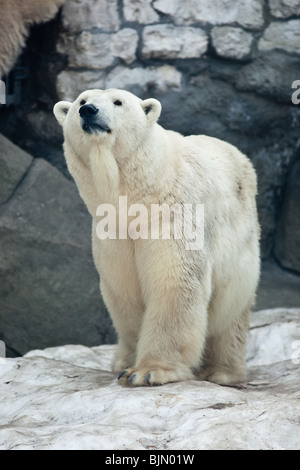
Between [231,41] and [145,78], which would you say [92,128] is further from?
[231,41]

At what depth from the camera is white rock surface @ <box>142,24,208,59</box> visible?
6.53 metres

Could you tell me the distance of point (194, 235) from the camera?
4164mm

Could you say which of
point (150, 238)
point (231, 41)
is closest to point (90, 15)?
point (231, 41)

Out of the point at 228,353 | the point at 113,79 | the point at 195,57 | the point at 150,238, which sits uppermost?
the point at 195,57

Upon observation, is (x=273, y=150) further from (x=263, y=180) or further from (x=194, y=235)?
(x=194, y=235)

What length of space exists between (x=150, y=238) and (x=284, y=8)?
134 inches

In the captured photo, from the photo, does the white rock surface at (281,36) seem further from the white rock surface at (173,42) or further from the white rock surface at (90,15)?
the white rock surface at (90,15)

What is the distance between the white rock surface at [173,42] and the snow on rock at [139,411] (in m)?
2.87

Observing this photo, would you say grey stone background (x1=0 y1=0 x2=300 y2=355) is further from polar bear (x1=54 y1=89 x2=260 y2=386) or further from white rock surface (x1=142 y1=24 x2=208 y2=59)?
polar bear (x1=54 y1=89 x2=260 y2=386)

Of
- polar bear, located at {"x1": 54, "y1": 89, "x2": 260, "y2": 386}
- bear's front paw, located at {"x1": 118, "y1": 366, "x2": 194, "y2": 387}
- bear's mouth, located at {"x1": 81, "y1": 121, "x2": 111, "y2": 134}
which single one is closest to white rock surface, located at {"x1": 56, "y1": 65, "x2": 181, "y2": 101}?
polar bear, located at {"x1": 54, "y1": 89, "x2": 260, "y2": 386}

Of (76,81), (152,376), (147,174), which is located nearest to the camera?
(152,376)

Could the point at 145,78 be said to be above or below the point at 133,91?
above

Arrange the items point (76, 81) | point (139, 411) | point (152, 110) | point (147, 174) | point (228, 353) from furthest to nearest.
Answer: point (76, 81), point (228, 353), point (152, 110), point (147, 174), point (139, 411)

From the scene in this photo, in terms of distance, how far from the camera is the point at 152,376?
12.9 feet
